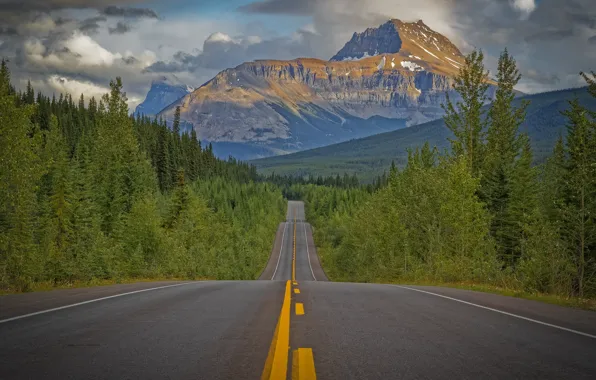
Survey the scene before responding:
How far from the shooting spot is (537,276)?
16672mm

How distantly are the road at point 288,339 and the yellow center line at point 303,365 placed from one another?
13 mm

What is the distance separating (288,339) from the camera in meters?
7.49

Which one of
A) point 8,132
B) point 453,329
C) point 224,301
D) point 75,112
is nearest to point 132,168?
point 8,132

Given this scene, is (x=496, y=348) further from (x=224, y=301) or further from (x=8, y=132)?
(x=8, y=132)

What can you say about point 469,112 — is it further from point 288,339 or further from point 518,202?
point 288,339

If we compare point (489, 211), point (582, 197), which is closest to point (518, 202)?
point (489, 211)

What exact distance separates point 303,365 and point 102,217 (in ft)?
148

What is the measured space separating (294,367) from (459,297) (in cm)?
981

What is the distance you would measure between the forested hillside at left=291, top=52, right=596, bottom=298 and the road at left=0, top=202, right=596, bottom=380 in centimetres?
597

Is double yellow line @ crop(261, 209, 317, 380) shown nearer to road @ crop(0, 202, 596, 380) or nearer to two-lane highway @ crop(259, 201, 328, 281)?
road @ crop(0, 202, 596, 380)

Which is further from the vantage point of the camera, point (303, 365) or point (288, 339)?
point (288, 339)

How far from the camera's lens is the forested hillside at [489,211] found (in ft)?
57.7

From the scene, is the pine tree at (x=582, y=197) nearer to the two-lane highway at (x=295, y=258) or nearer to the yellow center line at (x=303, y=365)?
the yellow center line at (x=303, y=365)

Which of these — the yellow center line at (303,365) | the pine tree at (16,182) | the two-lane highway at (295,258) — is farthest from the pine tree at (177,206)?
the yellow center line at (303,365)
